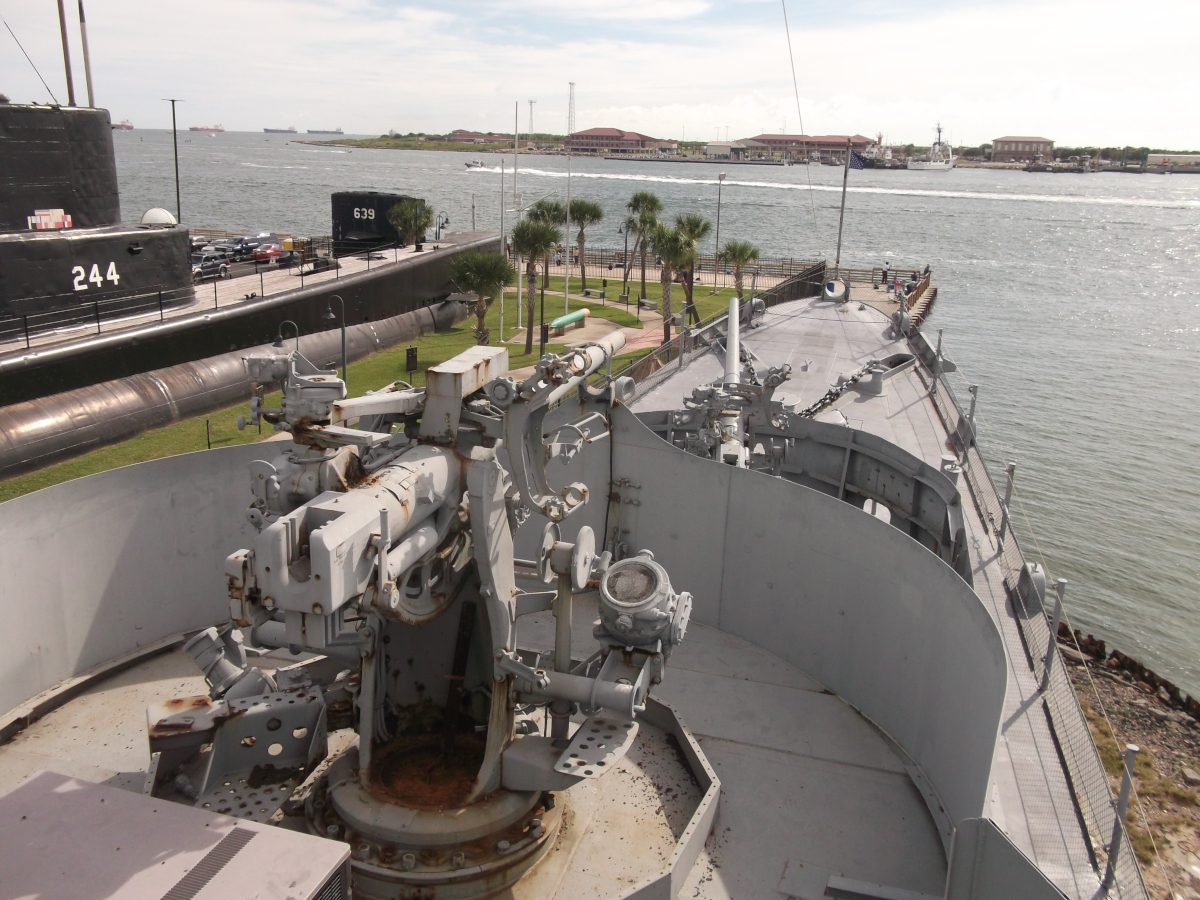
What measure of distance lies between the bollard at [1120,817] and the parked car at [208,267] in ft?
99.1

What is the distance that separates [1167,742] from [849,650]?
8.67 m

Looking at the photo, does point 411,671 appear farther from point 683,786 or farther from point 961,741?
point 961,741

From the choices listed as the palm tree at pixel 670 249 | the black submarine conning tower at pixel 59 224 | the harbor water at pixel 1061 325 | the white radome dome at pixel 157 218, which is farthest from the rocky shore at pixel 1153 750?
the white radome dome at pixel 157 218

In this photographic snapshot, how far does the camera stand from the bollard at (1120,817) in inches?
232

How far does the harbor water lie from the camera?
22203 millimetres

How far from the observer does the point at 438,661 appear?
27.5 feet

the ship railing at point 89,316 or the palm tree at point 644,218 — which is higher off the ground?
the palm tree at point 644,218

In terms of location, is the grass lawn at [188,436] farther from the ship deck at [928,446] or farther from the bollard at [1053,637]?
the bollard at [1053,637]

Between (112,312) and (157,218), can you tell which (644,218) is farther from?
(112,312)

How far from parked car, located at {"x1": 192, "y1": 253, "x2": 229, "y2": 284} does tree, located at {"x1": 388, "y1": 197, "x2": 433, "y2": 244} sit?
687 cm

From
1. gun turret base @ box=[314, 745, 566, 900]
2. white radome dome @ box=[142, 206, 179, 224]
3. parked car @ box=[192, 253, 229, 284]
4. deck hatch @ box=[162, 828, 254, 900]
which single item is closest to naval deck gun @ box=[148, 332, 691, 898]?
gun turret base @ box=[314, 745, 566, 900]

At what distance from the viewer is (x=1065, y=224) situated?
109 meters

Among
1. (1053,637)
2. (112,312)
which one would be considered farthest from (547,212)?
(1053,637)

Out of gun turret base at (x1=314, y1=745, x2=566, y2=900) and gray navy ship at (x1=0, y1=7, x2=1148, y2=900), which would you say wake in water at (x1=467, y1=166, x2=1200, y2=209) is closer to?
gray navy ship at (x1=0, y1=7, x2=1148, y2=900)
